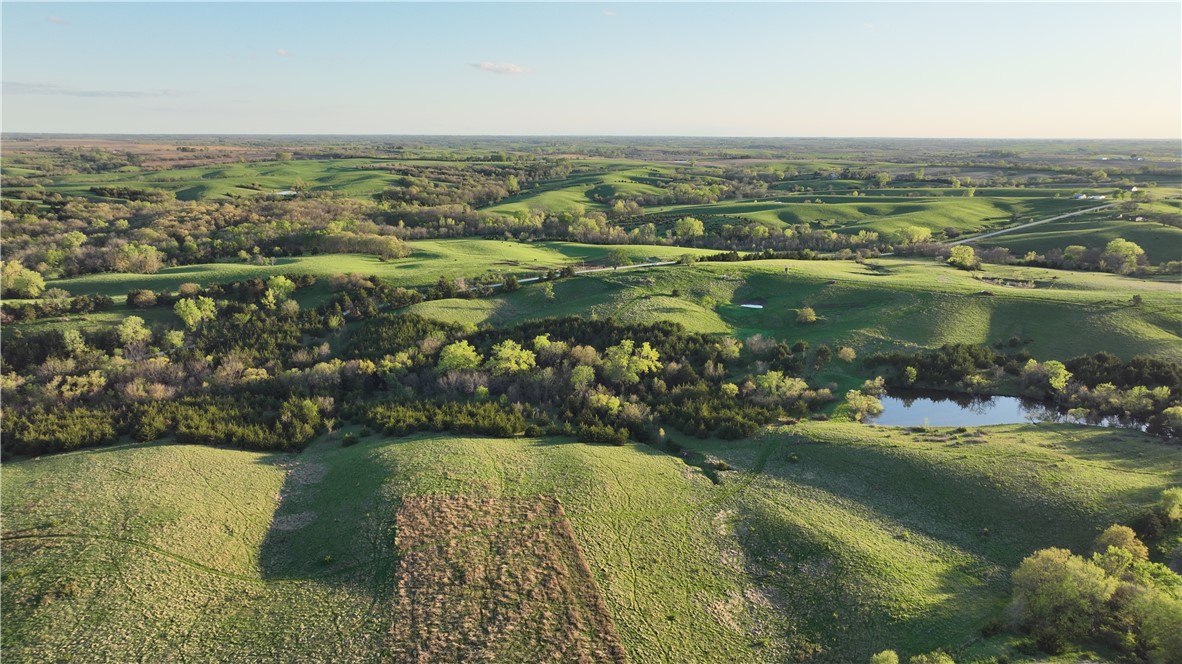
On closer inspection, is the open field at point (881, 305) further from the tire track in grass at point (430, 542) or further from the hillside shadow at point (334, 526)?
the hillside shadow at point (334, 526)

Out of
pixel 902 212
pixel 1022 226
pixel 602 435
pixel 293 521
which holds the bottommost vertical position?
pixel 293 521

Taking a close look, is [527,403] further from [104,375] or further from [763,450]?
[104,375]

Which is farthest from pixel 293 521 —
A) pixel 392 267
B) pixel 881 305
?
pixel 881 305

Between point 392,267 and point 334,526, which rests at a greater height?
point 392,267

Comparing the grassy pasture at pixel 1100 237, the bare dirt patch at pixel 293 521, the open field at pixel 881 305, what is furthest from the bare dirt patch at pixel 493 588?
the grassy pasture at pixel 1100 237

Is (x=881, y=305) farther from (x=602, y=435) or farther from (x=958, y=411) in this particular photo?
(x=602, y=435)

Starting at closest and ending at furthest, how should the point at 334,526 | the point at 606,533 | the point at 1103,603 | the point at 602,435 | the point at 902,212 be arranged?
the point at 1103,603, the point at 606,533, the point at 334,526, the point at 602,435, the point at 902,212

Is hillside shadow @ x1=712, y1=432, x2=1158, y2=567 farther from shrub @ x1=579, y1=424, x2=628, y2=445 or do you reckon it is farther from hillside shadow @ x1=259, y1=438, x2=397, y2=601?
hillside shadow @ x1=259, y1=438, x2=397, y2=601

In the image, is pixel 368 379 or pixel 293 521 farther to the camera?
pixel 368 379

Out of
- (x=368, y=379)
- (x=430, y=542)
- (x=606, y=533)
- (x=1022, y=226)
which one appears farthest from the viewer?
(x=1022, y=226)
